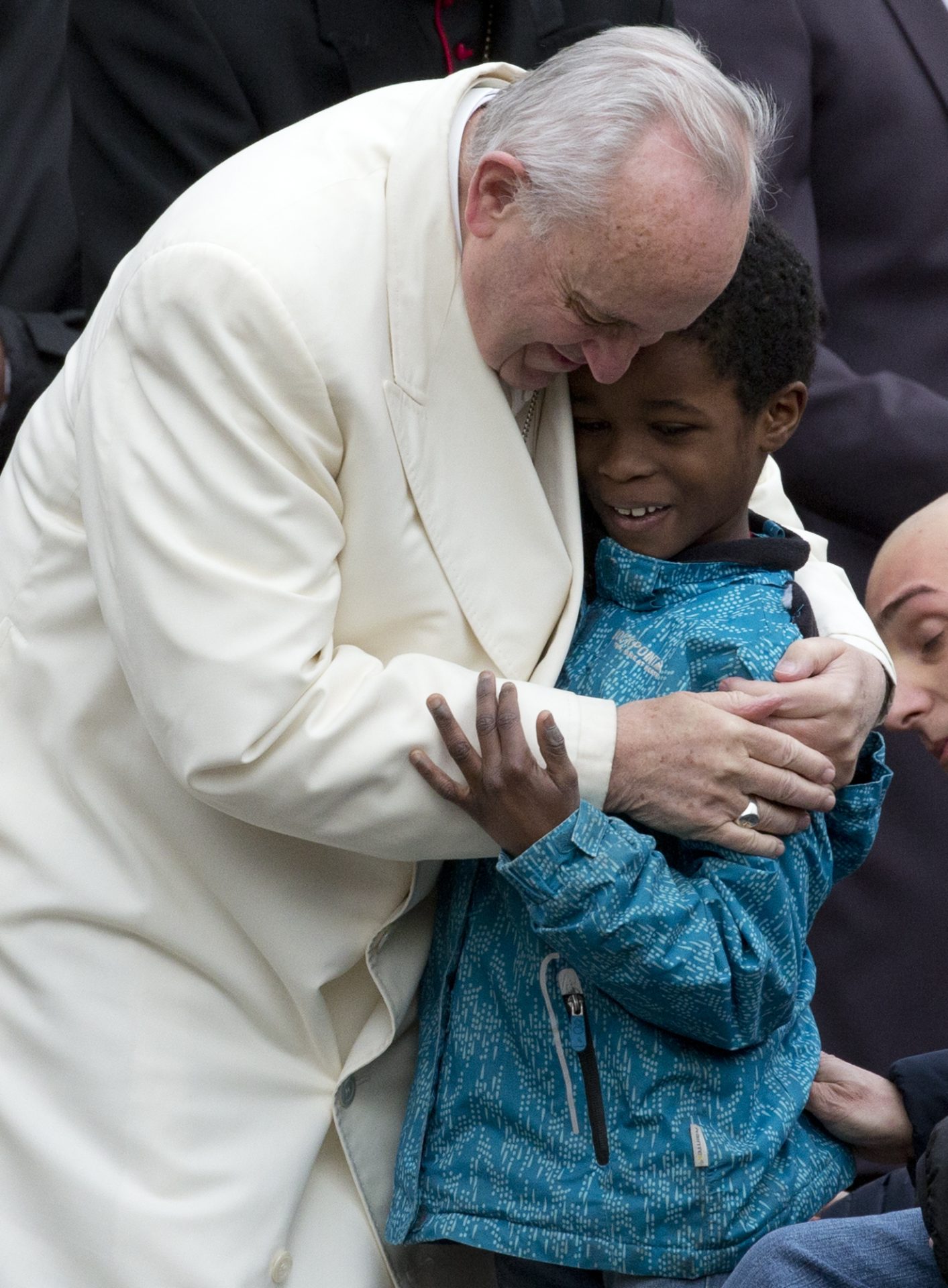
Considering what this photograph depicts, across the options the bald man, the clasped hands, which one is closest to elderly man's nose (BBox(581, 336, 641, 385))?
the clasped hands

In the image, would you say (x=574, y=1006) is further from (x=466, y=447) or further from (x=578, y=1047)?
(x=466, y=447)

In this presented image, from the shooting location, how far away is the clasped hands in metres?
1.87

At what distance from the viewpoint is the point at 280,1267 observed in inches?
82.7

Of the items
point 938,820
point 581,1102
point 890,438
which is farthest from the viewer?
point 938,820

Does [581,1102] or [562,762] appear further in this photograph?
[581,1102]

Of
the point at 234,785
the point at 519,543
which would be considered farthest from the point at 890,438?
the point at 234,785

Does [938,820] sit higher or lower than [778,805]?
lower

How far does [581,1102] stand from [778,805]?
0.40 meters

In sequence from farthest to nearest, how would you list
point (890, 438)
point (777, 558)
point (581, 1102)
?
point (890, 438), point (777, 558), point (581, 1102)

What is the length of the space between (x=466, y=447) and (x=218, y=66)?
1.00m

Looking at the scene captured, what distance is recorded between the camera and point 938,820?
338 cm

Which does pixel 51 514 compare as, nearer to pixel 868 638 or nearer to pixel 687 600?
pixel 687 600

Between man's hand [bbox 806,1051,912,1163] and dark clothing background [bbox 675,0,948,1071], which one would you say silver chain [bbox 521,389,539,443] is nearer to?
man's hand [bbox 806,1051,912,1163]

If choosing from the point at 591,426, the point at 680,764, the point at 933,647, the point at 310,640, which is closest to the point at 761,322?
the point at 591,426
